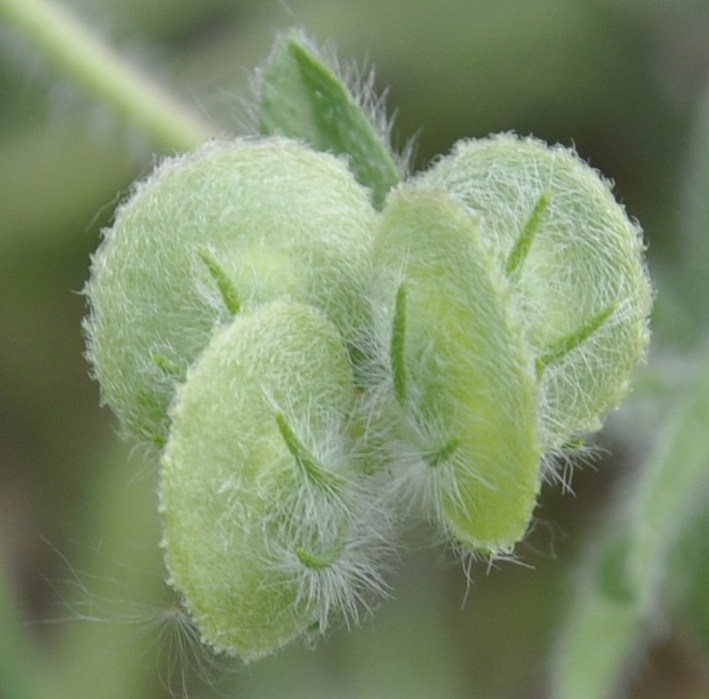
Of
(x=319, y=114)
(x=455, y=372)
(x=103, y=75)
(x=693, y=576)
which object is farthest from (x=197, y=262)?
(x=693, y=576)

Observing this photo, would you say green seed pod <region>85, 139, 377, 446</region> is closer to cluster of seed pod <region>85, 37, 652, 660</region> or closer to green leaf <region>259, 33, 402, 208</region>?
cluster of seed pod <region>85, 37, 652, 660</region>

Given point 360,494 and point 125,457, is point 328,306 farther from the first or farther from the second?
point 125,457

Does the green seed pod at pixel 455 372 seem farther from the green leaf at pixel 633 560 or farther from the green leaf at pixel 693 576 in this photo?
the green leaf at pixel 693 576

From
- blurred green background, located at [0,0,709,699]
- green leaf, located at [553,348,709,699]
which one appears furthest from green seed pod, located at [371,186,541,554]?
blurred green background, located at [0,0,709,699]

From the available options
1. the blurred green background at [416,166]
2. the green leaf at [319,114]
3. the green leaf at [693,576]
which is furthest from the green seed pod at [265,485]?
the green leaf at [693,576]

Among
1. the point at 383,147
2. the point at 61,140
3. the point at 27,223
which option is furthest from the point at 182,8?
the point at 383,147
